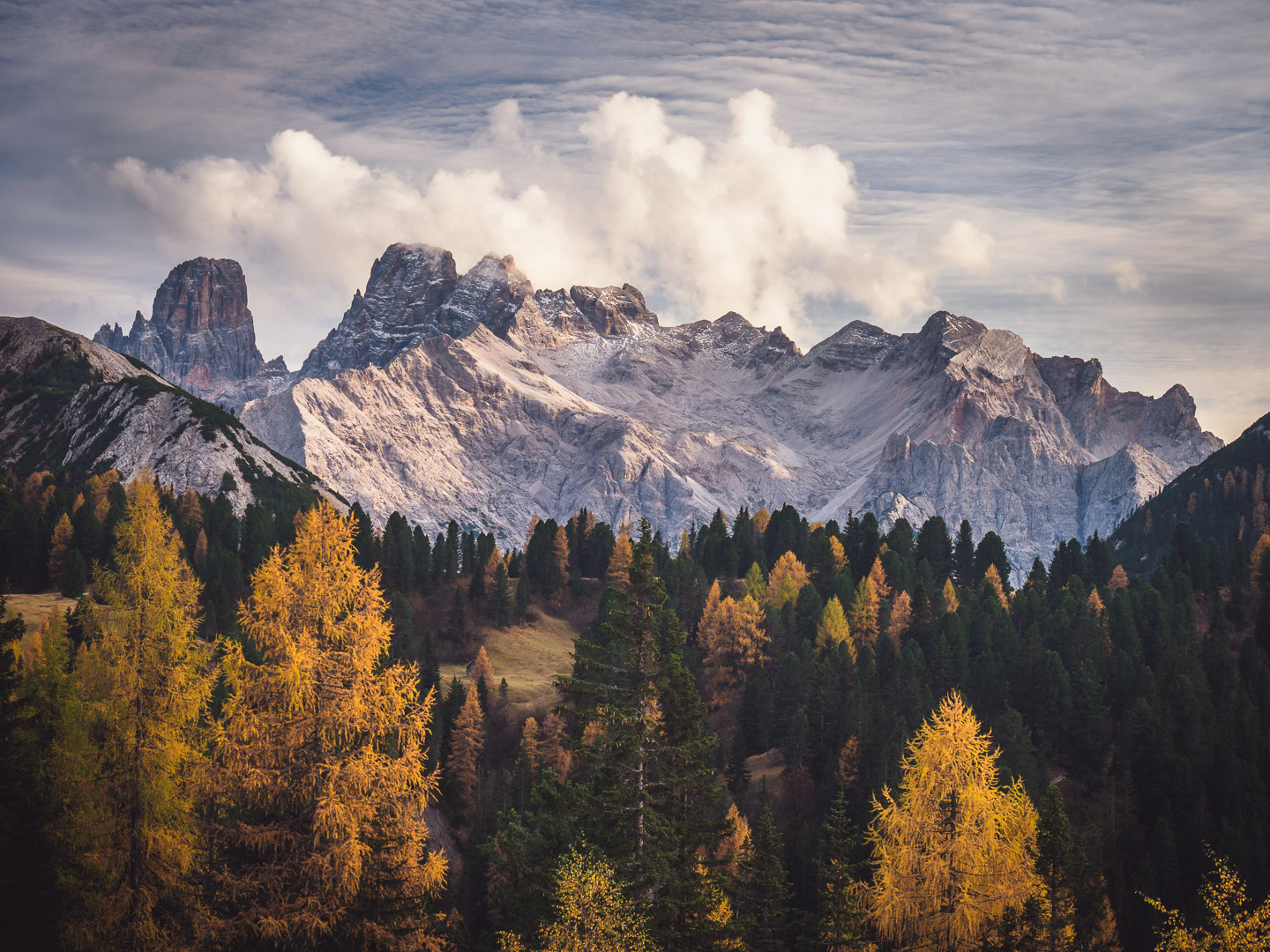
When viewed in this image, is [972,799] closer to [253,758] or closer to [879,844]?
[879,844]

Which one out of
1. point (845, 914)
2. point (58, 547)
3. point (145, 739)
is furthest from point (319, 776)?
point (58, 547)

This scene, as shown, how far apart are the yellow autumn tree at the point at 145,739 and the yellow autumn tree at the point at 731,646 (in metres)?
79.8

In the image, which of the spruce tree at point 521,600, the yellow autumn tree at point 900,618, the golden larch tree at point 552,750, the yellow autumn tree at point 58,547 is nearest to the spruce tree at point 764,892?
the golden larch tree at point 552,750

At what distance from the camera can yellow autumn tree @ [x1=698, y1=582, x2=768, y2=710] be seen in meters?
104

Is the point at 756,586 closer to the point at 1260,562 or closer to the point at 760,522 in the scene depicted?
the point at 760,522

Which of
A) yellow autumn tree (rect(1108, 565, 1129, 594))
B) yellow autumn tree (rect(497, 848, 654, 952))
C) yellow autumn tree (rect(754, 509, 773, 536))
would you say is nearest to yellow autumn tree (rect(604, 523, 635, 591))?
yellow autumn tree (rect(754, 509, 773, 536))

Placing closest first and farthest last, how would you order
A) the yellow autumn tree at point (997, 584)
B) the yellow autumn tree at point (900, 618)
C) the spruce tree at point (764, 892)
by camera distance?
the spruce tree at point (764, 892) → the yellow autumn tree at point (900, 618) → the yellow autumn tree at point (997, 584)

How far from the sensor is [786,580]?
398 feet

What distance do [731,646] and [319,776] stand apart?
283ft

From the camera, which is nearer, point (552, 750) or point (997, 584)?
point (552, 750)

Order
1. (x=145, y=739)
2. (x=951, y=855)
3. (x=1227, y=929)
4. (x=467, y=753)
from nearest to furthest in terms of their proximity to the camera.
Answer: (x=1227, y=929), (x=145, y=739), (x=951, y=855), (x=467, y=753)

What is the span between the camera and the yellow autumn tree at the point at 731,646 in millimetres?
104312

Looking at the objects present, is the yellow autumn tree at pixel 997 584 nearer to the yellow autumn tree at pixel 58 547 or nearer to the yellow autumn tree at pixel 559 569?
the yellow autumn tree at pixel 559 569

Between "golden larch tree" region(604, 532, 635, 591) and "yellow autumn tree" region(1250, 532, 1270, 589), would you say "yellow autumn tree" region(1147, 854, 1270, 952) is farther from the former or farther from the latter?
"yellow autumn tree" region(1250, 532, 1270, 589)
